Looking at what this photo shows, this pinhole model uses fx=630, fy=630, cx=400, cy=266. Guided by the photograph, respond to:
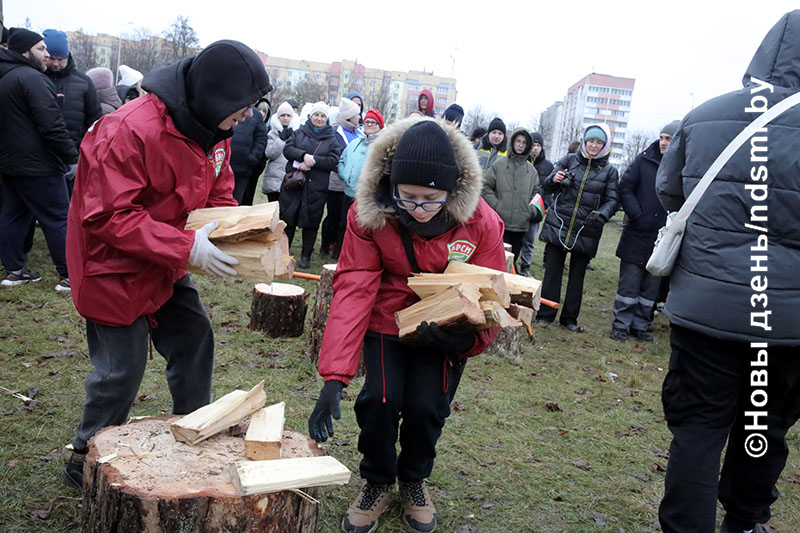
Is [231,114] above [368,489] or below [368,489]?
above

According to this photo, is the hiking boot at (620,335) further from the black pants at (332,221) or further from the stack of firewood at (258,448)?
the stack of firewood at (258,448)

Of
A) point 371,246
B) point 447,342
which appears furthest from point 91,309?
point 447,342

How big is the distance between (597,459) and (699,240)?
2.18 metres

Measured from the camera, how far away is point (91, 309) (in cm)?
278

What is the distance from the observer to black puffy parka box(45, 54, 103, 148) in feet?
22.5

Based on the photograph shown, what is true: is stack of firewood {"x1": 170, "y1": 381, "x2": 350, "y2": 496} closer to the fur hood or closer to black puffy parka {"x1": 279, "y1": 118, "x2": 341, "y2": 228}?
the fur hood

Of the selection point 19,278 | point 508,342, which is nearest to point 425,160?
point 508,342

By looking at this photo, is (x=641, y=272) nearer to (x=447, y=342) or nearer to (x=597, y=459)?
(x=597, y=459)

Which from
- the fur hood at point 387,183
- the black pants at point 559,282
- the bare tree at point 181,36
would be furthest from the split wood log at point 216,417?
the bare tree at point 181,36

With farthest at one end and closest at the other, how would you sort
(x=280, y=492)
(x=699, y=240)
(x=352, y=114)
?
1. (x=352, y=114)
2. (x=699, y=240)
3. (x=280, y=492)

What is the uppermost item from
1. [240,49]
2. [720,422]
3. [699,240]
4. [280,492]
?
[240,49]

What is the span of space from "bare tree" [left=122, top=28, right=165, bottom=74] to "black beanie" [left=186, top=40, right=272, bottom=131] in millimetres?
48720

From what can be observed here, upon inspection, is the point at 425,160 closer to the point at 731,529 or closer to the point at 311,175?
the point at 731,529

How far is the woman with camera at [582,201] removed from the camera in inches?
287
